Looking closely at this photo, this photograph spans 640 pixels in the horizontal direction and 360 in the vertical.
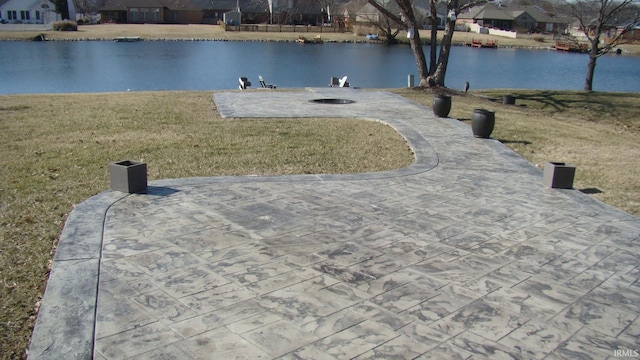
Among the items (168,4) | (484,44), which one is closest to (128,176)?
(484,44)

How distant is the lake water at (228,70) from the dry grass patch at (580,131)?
719 cm

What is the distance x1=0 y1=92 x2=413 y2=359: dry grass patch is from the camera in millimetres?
4852

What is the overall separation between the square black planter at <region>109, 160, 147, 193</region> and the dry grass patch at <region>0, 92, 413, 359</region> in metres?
0.41

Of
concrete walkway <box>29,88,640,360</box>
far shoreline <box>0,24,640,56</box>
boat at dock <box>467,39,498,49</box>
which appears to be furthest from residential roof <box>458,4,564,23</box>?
concrete walkway <box>29,88,640,360</box>

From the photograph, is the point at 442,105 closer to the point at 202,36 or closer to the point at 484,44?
the point at 202,36

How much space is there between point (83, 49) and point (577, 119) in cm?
3797

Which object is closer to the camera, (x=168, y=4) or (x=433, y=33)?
(x=433, y=33)

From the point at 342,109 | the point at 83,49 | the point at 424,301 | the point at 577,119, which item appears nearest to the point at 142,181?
the point at 424,301

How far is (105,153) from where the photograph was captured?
863 cm

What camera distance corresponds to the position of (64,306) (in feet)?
13.2

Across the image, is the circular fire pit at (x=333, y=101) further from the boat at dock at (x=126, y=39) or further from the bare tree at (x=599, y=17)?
the boat at dock at (x=126, y=39)

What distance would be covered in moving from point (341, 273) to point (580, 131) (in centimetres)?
1073

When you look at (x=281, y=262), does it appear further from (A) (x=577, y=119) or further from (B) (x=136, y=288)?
(A) (x=577, y=119)

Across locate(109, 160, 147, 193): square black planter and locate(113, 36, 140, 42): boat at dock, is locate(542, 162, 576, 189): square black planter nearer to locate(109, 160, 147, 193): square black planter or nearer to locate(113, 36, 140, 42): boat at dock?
locate(109, 160, 147, 193): square black planter
